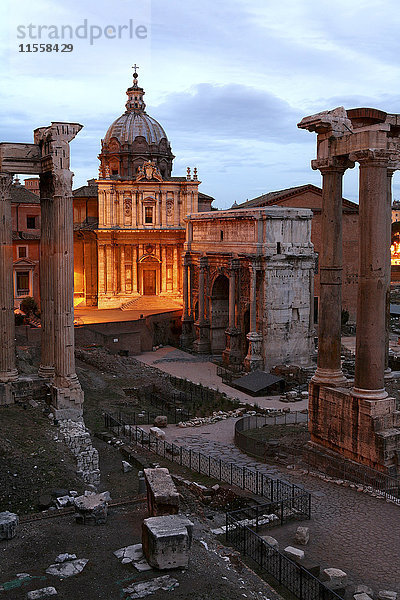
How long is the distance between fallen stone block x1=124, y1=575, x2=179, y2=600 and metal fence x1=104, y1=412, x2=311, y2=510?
17.5ft

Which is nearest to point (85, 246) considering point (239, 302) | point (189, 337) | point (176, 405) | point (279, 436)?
point (189, 337)

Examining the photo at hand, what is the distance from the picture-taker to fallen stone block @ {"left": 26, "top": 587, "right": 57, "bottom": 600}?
9797 millimetres

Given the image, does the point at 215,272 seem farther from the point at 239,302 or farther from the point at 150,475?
the point at 150,475

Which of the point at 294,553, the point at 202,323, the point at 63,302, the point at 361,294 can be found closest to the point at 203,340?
the point at 202,323

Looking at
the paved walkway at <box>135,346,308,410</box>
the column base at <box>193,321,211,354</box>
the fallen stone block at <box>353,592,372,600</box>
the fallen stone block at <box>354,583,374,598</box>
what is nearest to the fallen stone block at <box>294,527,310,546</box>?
the fallen stone block at <box>354,583,374,598</box>

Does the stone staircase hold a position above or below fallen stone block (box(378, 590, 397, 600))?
above

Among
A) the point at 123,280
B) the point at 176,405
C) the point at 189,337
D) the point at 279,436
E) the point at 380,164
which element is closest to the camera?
the point at 380,164

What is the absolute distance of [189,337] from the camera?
46.2m

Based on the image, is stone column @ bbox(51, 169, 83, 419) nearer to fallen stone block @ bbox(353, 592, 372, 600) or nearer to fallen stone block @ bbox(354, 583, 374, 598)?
fallen stone block @ bbox(354, 583, 374, 598)

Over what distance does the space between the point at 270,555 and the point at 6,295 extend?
1165cm

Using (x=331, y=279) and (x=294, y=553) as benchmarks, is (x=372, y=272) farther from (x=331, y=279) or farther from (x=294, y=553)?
Answer: (x=294, y=553)

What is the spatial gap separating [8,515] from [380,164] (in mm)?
11271

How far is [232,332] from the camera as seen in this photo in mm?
40688

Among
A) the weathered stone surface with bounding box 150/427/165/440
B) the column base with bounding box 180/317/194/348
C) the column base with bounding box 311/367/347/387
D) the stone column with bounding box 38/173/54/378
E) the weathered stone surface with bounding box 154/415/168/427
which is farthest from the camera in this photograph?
the column base with bounding box 180/317/194/348
